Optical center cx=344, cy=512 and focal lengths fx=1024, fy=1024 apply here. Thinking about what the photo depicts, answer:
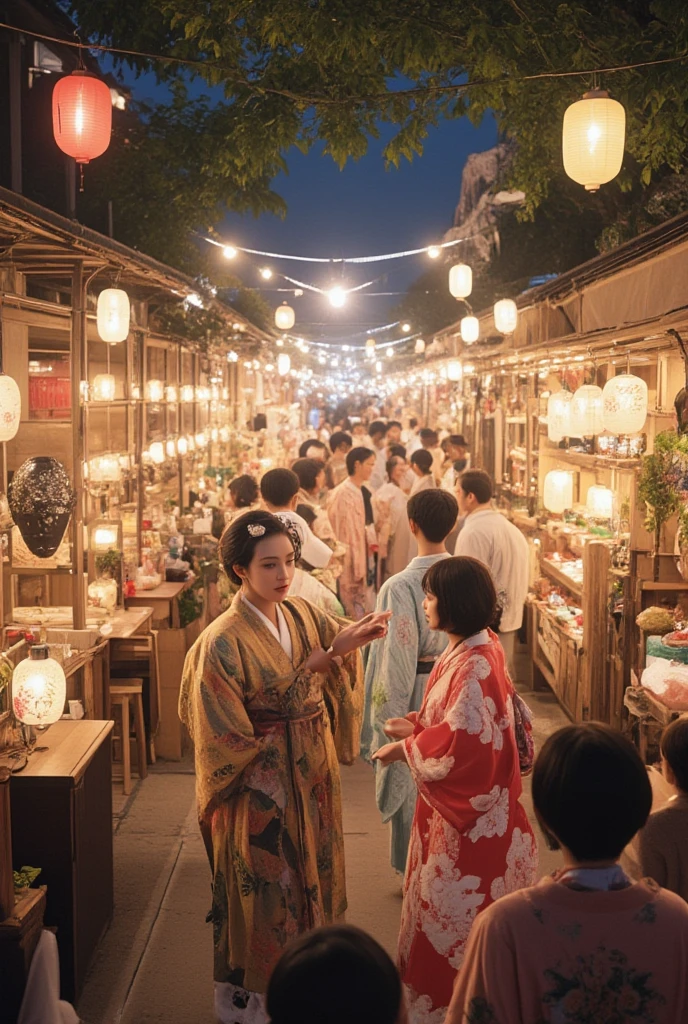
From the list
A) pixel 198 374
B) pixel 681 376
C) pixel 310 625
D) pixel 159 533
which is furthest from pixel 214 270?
pixel 310 625

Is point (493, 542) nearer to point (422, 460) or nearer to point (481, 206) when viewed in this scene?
point (422, 460)

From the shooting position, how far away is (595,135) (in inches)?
276

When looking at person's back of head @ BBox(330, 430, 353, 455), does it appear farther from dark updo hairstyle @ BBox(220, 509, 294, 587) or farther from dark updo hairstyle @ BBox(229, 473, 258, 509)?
dark updo hairstyle @ BBox(220, 509, 294, 587)

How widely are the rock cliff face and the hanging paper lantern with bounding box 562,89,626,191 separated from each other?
15373 mm

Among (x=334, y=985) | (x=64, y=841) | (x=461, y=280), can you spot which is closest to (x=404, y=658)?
(x=64, y=841)

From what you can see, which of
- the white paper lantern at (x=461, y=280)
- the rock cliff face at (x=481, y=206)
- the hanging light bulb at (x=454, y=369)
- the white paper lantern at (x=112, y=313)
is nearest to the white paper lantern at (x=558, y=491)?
the white paper lantern at (x=112, y=313)

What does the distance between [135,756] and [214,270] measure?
11649mm

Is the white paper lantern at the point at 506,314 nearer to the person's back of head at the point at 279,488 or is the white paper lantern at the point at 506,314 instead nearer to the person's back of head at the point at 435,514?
the person's back of head at the point at 279,488

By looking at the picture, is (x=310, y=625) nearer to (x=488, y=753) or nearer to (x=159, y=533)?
(x=488, y=753)

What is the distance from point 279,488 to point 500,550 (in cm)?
177

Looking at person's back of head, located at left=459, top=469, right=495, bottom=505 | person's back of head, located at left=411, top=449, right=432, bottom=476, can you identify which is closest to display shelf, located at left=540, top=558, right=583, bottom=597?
person's back of head, located at left=411, top=449, right=432, bottom=476

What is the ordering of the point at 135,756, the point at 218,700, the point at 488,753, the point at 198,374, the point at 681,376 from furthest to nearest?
the point at 198,374 < the point at 681,376 < the point at 135,756 < the point at 218,700 < the point at 488,753

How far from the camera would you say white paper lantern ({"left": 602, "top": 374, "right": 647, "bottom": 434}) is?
27.9 feet

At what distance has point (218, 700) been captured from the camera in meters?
4.17
